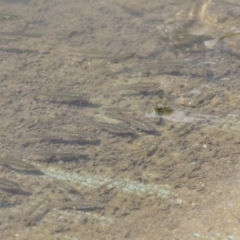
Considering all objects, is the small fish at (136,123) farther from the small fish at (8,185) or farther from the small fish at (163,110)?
the small fish at (8,185)

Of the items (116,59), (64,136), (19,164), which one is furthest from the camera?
(116,59)

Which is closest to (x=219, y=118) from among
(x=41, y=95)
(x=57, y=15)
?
(x=41, y=95)

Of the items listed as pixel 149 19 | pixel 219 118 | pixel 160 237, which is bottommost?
pixel 160 237

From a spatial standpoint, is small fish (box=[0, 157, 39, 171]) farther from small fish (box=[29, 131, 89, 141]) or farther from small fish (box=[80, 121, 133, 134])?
small fish (box=[80, 121, 133, 134])

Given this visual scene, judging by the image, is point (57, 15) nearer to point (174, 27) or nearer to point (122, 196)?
A: point (174, 27)

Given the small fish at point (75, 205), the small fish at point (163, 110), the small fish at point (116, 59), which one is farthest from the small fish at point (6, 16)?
the small fish at point (75, 205)


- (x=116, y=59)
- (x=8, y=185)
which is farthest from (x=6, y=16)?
(x=8, y=185)

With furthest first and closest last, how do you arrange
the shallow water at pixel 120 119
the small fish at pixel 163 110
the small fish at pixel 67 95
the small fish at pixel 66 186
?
1. the small fish at pixel 67 95
2. the small fish at pixel 163 110
3. the small fish at pixel 66 186
4. the shallow water at pixel 120 119

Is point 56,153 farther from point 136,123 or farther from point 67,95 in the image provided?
point 67,95

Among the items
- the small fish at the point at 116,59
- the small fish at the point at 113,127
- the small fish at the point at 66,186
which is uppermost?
the small fish at the point at 116,59
